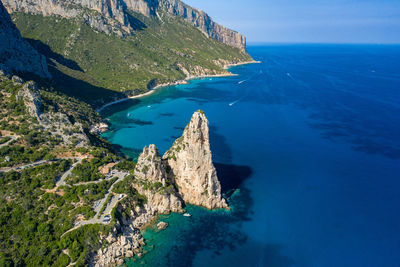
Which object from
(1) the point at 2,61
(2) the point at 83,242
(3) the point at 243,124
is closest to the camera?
(2) the point at 83,242

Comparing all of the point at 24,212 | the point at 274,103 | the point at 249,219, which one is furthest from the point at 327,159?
the point at 24,212

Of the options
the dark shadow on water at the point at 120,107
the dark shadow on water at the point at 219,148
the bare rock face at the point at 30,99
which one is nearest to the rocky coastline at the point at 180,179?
the dark shadow on water at the point at 219,148

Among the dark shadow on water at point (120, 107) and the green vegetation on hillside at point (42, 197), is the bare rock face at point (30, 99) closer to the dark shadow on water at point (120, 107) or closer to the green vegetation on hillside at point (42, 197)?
the green vegetation on hillside at point (42, 197)

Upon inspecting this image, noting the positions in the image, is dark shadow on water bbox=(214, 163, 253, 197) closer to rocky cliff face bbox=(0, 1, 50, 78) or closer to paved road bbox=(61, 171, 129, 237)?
paved road bbox=(61, 171, 129, 237)

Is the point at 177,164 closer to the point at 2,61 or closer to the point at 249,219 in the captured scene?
the point at 249,219

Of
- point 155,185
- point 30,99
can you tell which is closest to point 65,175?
point 155,185

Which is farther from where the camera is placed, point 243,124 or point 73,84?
point 73,84

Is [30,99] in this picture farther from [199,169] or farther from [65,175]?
[199,169]
